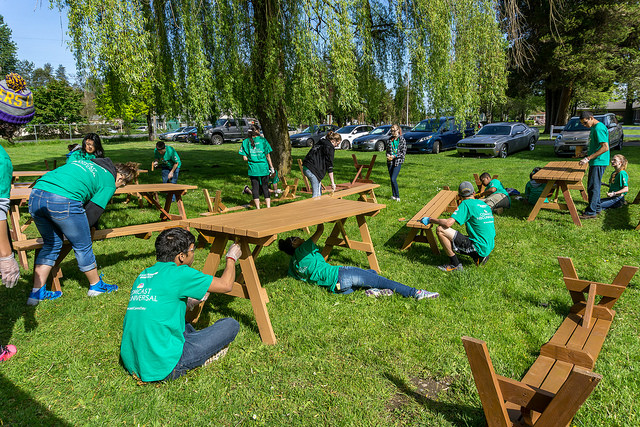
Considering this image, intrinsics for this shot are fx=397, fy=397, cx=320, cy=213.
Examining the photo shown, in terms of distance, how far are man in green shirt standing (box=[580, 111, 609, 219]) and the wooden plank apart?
21.0 feet

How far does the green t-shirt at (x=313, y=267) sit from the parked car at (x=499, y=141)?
565 inches

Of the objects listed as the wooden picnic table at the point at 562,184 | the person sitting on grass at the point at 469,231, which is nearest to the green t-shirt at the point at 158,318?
the person sitting on grass at the point at 469,231

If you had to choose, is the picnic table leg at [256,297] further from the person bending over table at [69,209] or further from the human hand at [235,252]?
the person bending over table at [69,209]

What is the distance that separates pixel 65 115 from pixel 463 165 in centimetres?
4527

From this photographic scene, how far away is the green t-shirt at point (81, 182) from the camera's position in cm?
398

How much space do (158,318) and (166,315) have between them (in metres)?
0.06

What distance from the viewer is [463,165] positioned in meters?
14.7

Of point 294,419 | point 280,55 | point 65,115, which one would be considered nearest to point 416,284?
point 294,419

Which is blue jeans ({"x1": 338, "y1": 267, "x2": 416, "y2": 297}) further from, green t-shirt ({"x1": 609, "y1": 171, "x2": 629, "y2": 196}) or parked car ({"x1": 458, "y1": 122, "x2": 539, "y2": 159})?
parked car ({"x1": 458, "y1": 122, "x2": 539, "y2": 159})

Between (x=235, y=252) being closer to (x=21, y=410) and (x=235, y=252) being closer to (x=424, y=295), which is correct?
(x=21, y=410)

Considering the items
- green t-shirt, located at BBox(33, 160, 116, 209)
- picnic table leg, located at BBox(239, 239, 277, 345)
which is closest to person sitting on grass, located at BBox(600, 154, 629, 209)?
picnic table leg, located at BBox(239, 239, 277, 345)

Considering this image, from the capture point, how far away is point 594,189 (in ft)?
23.3

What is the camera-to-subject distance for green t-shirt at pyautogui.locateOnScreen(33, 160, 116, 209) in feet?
13.1

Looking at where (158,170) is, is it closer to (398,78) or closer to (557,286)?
(398,78)
